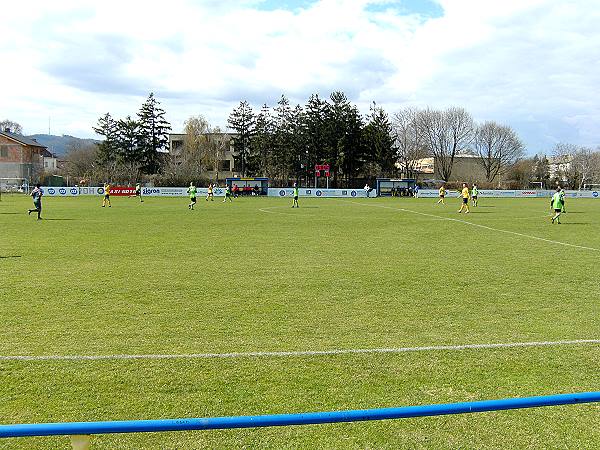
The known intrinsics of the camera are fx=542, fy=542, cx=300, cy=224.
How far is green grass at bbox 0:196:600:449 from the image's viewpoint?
192 inches

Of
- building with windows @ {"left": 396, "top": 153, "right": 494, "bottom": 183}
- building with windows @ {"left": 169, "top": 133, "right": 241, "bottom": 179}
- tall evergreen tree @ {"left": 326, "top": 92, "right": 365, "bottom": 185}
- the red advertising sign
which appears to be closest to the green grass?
the red advertising sign

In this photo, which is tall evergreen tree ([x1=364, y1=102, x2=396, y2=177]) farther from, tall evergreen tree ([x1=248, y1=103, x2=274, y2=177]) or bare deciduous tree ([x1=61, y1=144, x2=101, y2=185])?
bare deciduous tree ([x1=61, y1=144, x2=101, y2=185])

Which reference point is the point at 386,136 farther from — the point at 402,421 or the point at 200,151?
the point at 402,421

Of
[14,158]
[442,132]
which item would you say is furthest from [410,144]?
[14,158]

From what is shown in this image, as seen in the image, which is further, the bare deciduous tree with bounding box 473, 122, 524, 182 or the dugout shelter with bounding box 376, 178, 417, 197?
the bare deciduous tree with bounding box 473, 122, 524, 182

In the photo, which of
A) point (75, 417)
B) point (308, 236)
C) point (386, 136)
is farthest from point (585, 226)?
point (386, 136)

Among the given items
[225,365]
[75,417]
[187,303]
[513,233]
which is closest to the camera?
[75,417]

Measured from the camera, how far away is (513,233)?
22875mm

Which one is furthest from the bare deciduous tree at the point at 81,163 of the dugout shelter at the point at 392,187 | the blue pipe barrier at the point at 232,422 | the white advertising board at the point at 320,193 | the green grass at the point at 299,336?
the blue pipe barrier at the point at 232,422

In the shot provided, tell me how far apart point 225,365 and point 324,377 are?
1199 mm

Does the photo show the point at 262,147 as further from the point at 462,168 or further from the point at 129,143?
the point at 462,168

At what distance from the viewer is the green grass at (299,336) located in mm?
4867

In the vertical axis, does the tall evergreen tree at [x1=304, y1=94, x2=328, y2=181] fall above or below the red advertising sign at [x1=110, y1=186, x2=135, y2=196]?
above

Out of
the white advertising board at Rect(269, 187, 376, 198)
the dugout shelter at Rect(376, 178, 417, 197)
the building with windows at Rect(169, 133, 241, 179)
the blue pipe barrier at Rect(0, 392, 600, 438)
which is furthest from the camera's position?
the building with windows at Rect(169, 133, 241, 179)
